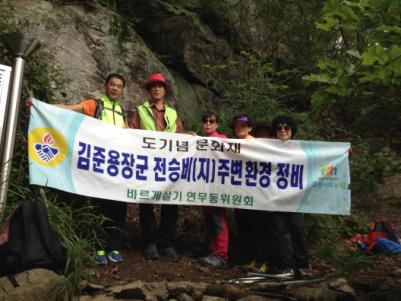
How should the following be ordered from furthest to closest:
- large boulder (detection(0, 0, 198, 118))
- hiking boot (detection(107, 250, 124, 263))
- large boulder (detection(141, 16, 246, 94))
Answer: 1. large boulder (detection(141, 16, 246, 94))
2. large boulder (detection(0, 0, 198, 118))
3. hiking boot (detection(107, 250, 124, 263))

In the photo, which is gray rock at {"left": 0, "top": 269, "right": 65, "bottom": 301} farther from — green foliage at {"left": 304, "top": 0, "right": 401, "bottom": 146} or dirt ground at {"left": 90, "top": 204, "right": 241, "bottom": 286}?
green foliage at {"left": 304, "top": 0, "right": 401, "bottom": 146}

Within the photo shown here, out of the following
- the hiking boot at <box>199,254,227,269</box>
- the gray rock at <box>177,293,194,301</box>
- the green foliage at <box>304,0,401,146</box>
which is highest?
the green foliage at <box>304,0,401,146</box>

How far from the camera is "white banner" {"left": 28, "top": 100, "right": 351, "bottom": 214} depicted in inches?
198

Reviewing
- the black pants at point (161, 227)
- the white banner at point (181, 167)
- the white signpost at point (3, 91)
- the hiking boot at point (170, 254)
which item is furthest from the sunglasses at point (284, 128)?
the white signpost at point (3, 91)

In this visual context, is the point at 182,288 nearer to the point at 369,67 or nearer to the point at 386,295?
the point at 386,295

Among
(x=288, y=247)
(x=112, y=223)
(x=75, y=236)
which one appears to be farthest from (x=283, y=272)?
(x=75, y=236)

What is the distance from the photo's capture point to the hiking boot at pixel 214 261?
17.2 ft

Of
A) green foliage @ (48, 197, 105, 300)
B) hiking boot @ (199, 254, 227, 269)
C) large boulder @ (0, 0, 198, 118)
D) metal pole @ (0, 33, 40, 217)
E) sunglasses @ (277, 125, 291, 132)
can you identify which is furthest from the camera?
large boulder @ (0, 0, 198, 118)

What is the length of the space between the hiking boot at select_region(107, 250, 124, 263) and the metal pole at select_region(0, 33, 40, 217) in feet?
4.15

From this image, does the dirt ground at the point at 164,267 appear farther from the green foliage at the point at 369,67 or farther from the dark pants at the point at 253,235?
the green foliage at the point at 369,67

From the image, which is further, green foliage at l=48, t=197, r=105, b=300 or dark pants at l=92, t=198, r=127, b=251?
dark pants at l=92, t=198, r=127, b=251

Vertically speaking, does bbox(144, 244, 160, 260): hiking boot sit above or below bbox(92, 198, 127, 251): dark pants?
below

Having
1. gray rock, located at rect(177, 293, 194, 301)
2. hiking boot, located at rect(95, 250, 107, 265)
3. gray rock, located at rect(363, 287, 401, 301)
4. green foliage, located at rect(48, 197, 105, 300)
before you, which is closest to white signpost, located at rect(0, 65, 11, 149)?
green foliage, located at rect(48, 197, 105, 300)

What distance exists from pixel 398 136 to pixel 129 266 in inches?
122
